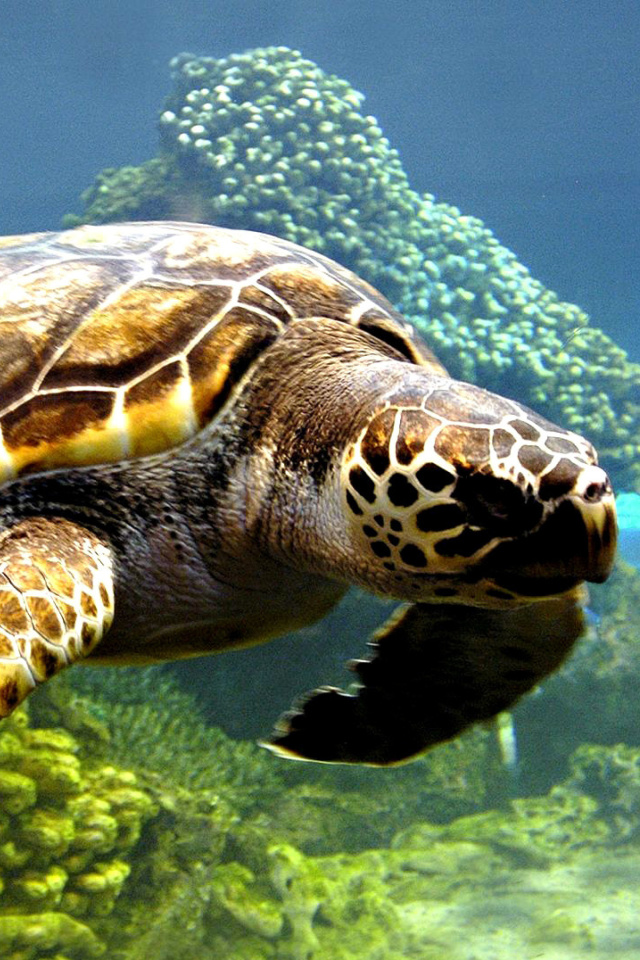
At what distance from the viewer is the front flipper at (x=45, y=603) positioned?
52.0 inches

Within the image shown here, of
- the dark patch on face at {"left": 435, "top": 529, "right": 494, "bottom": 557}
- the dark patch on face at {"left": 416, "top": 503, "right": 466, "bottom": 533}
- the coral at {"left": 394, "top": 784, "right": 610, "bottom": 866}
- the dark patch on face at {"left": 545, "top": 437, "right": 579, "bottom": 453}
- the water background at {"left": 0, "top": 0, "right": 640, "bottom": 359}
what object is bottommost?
the coral at {"left": 394, "top": 784, "right": 610, "bottom": 866}

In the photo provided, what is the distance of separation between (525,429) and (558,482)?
0.13 m

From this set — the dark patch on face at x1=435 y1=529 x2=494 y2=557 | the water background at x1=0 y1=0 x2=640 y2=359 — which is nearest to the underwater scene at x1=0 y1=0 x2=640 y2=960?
the dark patch on face at x1=435 y1=529 x2=494 y2=557

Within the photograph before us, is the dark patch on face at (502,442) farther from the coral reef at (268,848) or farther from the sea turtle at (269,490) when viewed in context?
the coral reef at (268,848)

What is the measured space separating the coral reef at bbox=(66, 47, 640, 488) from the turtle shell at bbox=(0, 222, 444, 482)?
6.23 metres

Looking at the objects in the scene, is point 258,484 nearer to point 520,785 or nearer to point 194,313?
point 194,313

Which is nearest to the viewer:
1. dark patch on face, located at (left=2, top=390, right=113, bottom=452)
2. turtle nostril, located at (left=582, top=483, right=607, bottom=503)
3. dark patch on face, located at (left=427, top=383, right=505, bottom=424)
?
turtle nostril, located at (left=582, top=483, right=607, bottom=503)

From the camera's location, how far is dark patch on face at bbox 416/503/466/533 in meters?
1.36

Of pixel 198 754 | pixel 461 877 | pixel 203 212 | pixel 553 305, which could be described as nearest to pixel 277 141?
pixel 203 212

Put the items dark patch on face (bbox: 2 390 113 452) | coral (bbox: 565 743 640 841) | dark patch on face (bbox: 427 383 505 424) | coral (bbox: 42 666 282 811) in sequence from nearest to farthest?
dark patch on face (bbox: 427 383 505 424), dark patch on face (bbox: 2 390 113 452), coral (bbox: 42 666 282 811), coral (bbox: 565 743 640 841)

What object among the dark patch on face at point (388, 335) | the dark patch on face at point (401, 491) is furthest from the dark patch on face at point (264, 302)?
the dark patch on face at point (401, 491)

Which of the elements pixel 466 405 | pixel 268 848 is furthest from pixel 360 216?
pixel 466 405

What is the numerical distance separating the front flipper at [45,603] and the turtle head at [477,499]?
21.1 inches

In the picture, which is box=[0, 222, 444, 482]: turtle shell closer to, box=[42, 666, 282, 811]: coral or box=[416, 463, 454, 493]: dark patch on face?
box=[416, 463, 454, 493]: dark patch on face
